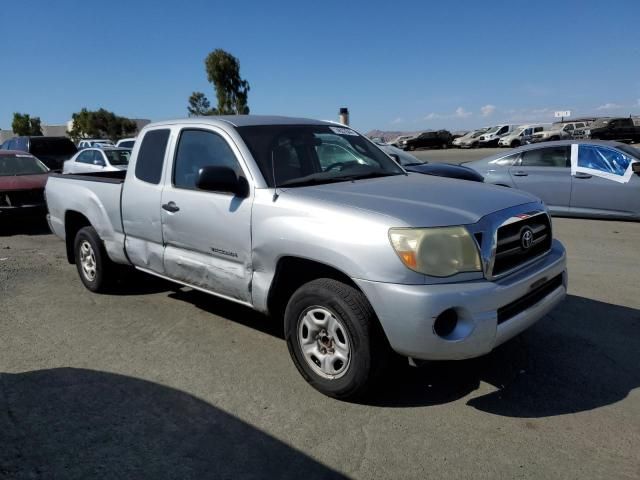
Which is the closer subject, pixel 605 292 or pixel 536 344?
pixel 536 344

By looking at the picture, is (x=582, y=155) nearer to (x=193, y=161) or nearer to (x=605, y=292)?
(x=605, y=292)

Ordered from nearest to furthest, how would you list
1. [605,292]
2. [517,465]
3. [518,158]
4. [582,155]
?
[517,465]
[605,292]
[582,155]
[518,158]

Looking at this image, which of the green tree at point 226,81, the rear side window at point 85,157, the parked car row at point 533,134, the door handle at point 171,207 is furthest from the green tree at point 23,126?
the door handle at point 171,207

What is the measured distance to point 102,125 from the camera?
73.9m

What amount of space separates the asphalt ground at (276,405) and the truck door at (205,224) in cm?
60

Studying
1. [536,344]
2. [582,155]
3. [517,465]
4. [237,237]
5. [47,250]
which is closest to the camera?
[517,465]

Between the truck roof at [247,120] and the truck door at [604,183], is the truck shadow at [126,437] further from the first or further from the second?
the truck door at [604,183]

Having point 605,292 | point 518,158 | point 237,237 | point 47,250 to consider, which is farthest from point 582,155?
point 47,250

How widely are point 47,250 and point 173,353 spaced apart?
5.24 meters

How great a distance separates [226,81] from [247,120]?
48.8 m

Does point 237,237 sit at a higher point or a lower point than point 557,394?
higher

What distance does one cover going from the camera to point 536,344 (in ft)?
13.6

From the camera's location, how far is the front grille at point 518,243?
10.6ft

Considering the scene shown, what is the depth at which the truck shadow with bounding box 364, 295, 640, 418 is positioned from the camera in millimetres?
3336
